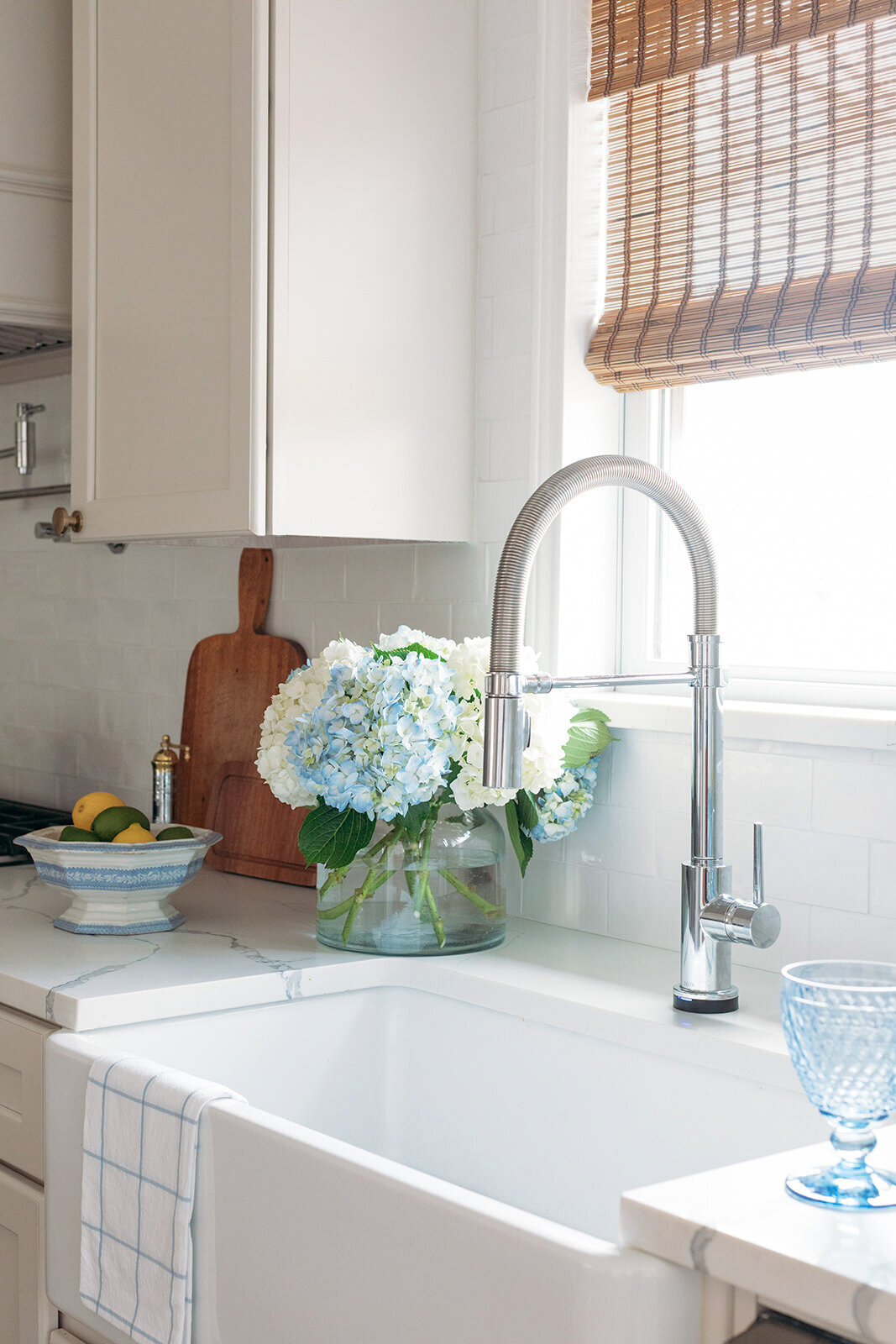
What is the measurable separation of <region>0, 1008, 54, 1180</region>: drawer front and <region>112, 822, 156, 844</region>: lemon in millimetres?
324

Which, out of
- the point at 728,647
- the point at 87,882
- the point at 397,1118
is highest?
the point at 728,647

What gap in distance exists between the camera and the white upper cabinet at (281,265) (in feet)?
5.90

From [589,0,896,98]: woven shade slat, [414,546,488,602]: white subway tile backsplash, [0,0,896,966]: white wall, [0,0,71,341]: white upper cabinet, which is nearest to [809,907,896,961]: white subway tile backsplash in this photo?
[0,0,896,966]: white wall

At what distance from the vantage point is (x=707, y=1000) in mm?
1473

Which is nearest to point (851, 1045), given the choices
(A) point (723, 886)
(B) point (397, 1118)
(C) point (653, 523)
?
(A) point (723, 886)

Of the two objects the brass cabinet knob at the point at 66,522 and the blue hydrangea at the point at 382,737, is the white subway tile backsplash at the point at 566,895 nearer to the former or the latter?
the blue hydrangea at the point at 382,737

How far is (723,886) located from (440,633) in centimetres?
72

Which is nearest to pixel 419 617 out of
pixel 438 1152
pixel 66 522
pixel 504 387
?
pixel 504 387

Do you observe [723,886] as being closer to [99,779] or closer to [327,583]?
[327,583]

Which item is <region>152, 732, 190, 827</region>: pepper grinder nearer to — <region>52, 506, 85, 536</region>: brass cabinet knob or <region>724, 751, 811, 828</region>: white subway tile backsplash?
<region>52, 506, 85, 536</region>: brass cabinet knob

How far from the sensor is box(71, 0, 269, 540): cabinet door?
180 centimetres

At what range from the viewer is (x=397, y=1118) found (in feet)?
5.57

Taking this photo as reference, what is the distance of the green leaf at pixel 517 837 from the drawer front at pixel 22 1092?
1.99 ft

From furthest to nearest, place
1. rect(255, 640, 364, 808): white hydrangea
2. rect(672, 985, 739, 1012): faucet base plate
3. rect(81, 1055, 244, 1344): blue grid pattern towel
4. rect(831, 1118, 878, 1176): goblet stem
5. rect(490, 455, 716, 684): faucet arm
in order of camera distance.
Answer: rect(255, 640, 364, 808): white hydrangea, rect(672, 985, 739, 1012): faucet base plate, rect(490, 455, 716, 684): faucet arm, rect(81, 1055, 244, 1344): blue grid pattern towel, rect(831, 1118, 878, 1176): goblet stem
